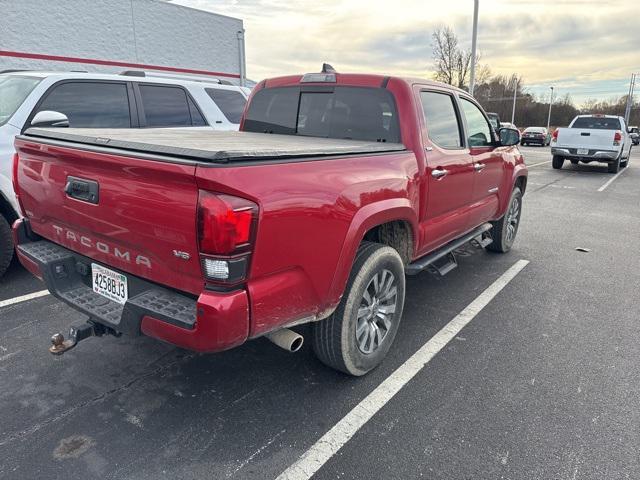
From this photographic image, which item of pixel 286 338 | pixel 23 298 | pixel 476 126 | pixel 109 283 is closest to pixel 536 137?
pixel 476 126

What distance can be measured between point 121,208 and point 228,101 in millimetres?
4647

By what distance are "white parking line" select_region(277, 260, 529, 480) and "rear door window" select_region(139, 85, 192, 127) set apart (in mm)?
3970

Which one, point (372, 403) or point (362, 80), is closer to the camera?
point (372, 403)

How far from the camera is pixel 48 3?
1172 centimetres

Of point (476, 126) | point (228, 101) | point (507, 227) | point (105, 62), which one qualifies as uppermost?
point (105, 62)

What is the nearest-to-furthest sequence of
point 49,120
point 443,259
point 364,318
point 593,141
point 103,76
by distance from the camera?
point 364,318
point 49,120
point 443,259
point 103,76
point 593,141

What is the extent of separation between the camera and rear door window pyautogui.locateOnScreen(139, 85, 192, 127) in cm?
551

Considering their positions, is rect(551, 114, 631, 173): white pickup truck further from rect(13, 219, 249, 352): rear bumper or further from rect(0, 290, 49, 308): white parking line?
rect(13, 219, 249, 352): rear bumper

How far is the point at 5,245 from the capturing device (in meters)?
4.39

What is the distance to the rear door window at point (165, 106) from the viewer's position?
551cm

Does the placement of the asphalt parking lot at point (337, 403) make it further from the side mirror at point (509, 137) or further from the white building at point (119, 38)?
the white building at point (119, 38)

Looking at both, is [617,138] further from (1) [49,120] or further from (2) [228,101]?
(1) [49,120]

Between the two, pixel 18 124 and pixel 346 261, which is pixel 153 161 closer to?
pixel 346 261

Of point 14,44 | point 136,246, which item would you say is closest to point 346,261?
point 136,246
